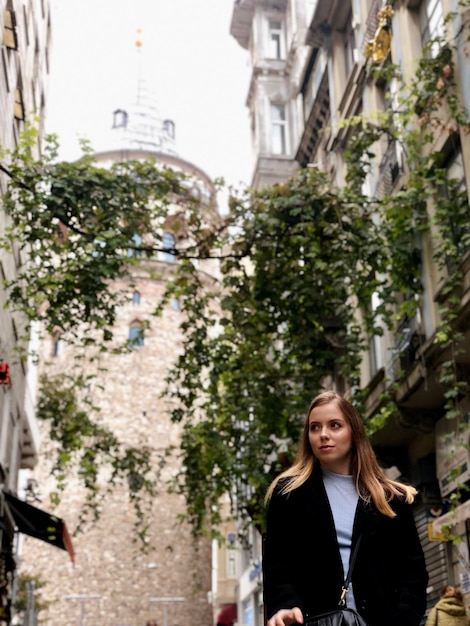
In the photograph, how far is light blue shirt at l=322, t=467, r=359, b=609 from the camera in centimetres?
303

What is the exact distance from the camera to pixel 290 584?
3031mm

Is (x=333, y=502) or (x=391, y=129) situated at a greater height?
(x=391, y=129)

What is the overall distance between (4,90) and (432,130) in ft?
21.0

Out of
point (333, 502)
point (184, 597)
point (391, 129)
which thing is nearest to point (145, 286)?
point (184, 597)

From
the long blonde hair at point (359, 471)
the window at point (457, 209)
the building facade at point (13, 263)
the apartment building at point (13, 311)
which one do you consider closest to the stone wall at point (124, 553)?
the building facade at point (13, 263)

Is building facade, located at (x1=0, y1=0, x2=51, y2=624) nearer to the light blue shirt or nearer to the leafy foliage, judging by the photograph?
the leafy foliage

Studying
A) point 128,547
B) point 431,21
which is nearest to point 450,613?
point 431,21

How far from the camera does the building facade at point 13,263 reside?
44.9ft

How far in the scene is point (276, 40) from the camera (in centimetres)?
3147

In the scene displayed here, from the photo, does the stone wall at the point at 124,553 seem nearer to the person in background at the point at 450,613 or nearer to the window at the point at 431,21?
the window at the point at 431,21

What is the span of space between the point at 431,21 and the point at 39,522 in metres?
10.4

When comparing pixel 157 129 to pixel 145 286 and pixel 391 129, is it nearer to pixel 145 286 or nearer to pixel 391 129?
pixel 145 286

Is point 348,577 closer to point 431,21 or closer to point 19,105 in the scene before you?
point 431,21

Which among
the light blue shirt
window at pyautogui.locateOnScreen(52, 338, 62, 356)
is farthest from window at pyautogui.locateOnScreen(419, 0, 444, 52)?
window at pyautogui.locateOnScreen(52, 338, 62, 356)
